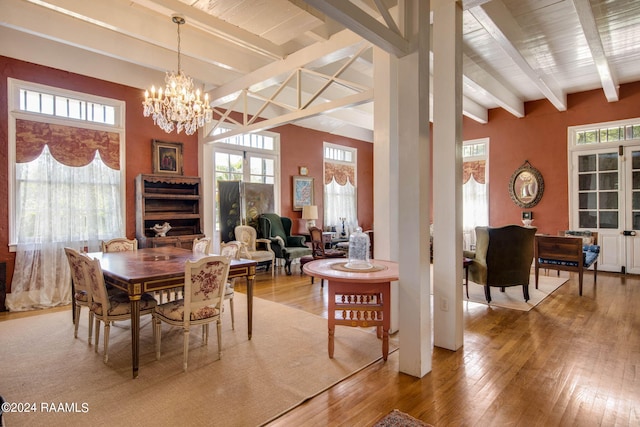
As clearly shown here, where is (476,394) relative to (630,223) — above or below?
below

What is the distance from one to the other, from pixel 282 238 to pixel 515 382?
5.10m

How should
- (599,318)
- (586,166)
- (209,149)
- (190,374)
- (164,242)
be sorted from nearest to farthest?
(190,374) < (599,318) < (164,242) < (209,149) < (586,166)

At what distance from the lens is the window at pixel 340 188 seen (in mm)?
8977

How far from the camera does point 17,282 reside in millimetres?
4496

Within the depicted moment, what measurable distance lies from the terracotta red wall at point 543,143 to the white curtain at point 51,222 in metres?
8.15

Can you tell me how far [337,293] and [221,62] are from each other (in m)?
3.96

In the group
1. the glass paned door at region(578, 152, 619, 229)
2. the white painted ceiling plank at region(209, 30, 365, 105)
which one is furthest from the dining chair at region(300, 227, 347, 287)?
the glass paned door at region(578, 152, 619, 229)

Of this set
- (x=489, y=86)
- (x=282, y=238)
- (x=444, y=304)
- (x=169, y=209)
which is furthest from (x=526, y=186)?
(x=169, y=209)

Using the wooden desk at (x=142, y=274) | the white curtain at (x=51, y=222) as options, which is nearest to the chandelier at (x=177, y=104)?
the wooden desk at (x=142, y=274)

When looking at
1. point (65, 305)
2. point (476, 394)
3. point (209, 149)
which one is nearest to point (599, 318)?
point (476, 394)

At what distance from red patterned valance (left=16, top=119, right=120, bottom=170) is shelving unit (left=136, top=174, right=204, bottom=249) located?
62 centimetres

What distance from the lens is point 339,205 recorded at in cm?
930

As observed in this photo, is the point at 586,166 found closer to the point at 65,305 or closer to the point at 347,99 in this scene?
the point at 347,99

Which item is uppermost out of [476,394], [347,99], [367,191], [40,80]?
[40,80]
